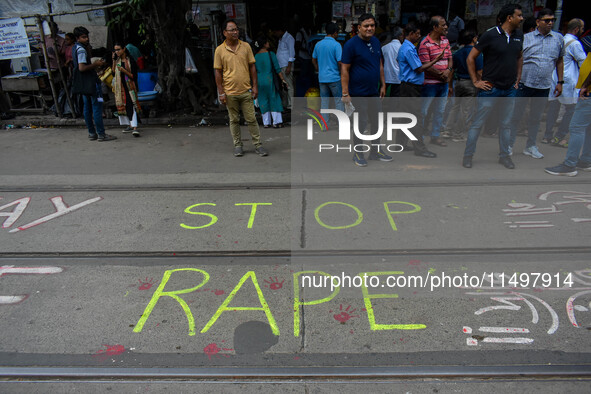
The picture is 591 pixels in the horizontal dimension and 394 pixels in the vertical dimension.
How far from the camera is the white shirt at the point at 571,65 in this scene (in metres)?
5.88

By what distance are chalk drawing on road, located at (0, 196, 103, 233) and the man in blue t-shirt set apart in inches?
133

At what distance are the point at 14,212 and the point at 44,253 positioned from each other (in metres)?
1.28

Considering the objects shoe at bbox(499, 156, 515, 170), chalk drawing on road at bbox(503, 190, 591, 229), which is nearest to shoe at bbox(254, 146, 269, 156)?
shoe at bbox(499, 156, 515, 170)

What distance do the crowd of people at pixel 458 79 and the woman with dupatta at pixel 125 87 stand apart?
2.36 m

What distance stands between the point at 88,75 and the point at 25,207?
3270 millimetres

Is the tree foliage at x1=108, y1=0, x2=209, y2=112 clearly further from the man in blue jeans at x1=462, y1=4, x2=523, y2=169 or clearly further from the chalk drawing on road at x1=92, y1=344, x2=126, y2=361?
the chalk drawing on road at x1=92, y1=344, x2=126, y2=361

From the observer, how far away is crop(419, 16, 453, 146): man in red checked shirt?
20.4 ft

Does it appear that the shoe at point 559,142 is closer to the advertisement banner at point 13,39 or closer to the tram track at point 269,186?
the tram track at point 269,186

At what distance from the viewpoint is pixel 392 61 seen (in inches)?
258

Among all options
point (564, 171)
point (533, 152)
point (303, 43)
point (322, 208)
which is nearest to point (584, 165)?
point (564, 171)

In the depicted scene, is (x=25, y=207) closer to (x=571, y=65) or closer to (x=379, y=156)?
(x=379, y=156)

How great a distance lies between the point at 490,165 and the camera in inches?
232

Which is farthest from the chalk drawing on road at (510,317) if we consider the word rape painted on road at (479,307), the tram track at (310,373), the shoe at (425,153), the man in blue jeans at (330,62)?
the man in blue jeans at (330,62)

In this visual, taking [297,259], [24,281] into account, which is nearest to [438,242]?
[297,259]
